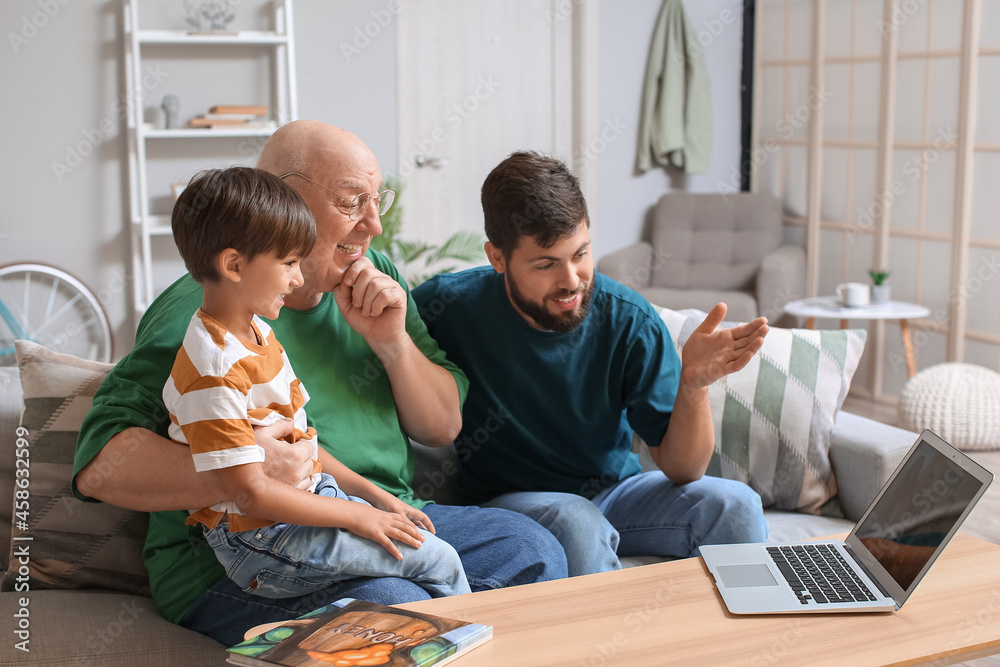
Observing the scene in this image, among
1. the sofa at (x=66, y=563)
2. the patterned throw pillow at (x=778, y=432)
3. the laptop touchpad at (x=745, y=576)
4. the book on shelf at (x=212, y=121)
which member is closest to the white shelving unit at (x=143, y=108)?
the book on shelf at (x=212, y=121)

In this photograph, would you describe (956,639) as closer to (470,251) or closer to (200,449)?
(200,449)

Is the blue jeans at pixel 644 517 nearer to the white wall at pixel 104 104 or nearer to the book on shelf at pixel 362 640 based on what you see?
the book on shelf at pixel 362 640

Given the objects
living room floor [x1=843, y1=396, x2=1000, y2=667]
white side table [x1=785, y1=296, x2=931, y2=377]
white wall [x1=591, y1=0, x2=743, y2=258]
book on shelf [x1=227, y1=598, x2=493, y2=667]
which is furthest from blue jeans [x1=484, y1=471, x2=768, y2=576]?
white wall [x1=591, y1=0, x2=743, y2=258]

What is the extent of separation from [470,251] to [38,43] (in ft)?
7.12

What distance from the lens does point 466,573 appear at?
4.98ft

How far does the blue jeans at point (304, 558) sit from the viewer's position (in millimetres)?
1240

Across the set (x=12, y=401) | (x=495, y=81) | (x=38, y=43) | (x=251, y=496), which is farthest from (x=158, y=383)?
(x=495, y=81)

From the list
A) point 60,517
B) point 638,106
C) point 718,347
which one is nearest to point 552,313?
point 718,347

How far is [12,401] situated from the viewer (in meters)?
1.65

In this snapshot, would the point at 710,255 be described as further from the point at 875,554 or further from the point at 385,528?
the point at 385,528

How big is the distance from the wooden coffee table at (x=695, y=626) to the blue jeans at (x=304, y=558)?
0.33ft

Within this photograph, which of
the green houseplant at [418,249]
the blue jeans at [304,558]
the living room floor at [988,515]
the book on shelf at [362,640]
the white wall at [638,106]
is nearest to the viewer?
the book on shelf at [362,640]

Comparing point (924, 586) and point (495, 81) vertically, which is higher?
point (495, 81)

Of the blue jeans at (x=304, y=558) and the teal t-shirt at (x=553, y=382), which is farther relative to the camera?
the teal t-shirt at (x=553, y=382)
